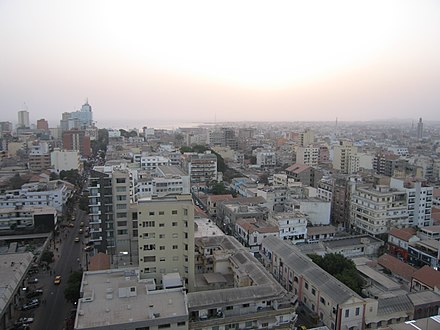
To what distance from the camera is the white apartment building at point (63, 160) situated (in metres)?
31.0

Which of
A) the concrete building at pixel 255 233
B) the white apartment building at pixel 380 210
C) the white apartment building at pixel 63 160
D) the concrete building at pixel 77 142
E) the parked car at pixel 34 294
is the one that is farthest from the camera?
the concrete building at pixel 77 142

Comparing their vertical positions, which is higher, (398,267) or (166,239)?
(166,239)

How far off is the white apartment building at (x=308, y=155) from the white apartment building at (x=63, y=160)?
19984mm

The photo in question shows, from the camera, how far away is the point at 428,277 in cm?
1137

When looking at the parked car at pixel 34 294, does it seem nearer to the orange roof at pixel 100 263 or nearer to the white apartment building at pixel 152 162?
the orange roof at pixel 100 263

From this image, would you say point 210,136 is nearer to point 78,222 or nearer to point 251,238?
point 78,222

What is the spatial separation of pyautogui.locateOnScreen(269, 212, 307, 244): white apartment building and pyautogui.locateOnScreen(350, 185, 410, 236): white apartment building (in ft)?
11.4

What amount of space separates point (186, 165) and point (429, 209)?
17.4 meters

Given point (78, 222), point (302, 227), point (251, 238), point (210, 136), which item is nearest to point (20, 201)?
point (78, 222)

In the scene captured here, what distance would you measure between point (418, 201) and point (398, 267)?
6.20 m

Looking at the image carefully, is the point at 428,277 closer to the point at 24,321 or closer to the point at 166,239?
the point at 166,239

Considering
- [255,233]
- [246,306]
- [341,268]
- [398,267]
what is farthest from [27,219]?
[398,267]

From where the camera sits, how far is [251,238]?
15.3 metres

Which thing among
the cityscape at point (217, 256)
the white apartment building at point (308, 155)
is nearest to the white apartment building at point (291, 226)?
the cityscape at point (217, 256)
